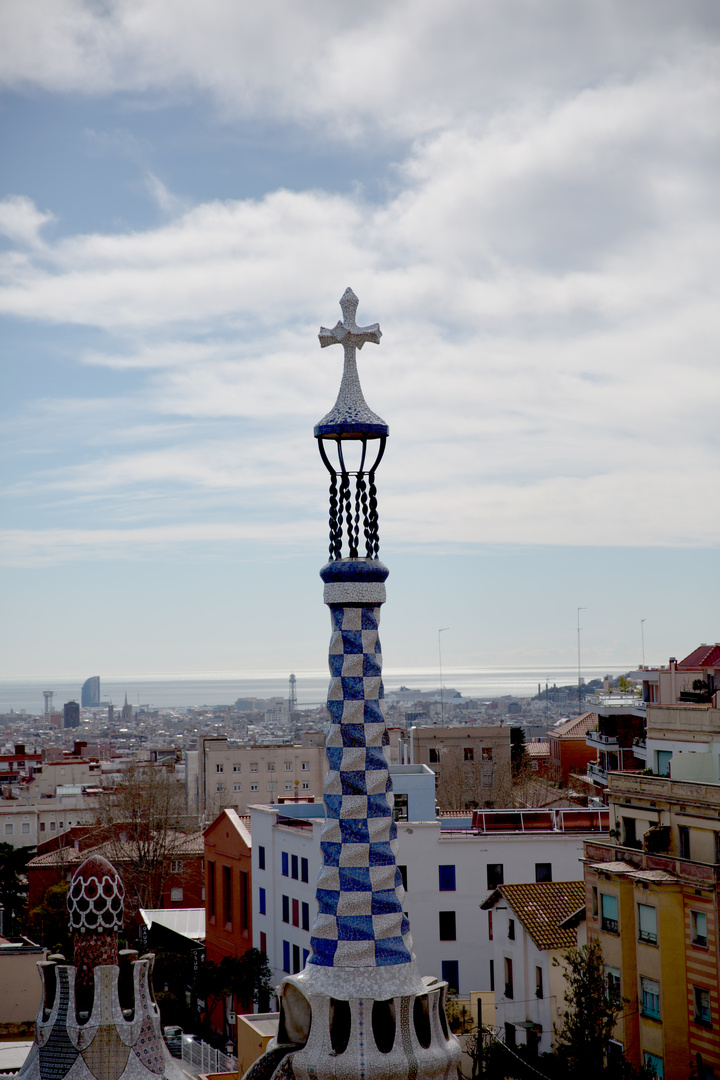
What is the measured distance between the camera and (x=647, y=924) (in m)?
21.9

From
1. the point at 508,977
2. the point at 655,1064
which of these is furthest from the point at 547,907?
the point at 655,1064

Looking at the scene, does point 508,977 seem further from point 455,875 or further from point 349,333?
point 349,333

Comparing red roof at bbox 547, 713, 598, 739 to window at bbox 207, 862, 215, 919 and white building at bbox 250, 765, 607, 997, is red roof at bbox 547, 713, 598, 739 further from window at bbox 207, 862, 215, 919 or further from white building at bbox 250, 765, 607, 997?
white building at bbox 250, 765, 607, 997

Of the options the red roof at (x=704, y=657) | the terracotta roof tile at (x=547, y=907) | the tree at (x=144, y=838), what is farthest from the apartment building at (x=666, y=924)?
the tree at (x=144, y=838)

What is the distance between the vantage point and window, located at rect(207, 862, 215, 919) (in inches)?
1585

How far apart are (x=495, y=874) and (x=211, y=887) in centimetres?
1246

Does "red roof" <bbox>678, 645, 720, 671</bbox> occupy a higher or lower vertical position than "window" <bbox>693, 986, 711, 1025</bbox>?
higher

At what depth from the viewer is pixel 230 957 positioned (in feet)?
118

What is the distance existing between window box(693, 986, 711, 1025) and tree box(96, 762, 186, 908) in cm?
3042

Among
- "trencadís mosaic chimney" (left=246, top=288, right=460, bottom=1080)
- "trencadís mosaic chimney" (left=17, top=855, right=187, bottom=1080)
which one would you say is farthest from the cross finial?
"trencadís mosaic chimney" (left=17, top=855, right=187, bottom=1080)

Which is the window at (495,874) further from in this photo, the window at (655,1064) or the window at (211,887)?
the window at (211,887)

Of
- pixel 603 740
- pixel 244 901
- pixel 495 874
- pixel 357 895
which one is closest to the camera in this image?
pixel 357 895

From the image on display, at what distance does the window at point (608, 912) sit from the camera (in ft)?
75.0

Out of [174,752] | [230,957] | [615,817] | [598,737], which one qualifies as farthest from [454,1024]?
[174,752]
